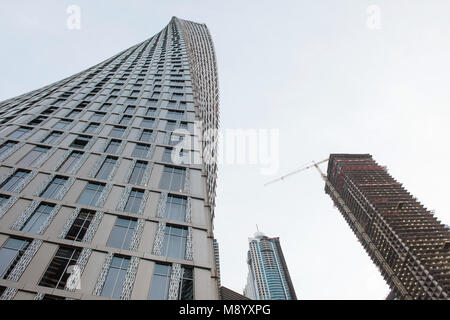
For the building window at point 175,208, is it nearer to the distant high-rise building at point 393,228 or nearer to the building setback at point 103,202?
the building setback at point 103,202

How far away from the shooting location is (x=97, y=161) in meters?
25.2

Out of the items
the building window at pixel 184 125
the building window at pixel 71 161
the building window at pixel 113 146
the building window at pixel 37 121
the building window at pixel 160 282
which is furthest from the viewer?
the building window at pixel 184 125

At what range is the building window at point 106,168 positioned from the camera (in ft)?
78.0

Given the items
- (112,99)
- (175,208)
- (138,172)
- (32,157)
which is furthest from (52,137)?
(175,208)

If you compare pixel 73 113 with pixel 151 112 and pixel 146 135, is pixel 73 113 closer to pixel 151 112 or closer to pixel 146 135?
pixel 151 112

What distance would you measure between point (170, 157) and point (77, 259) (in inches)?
514

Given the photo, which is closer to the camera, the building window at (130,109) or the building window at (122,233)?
the building window at (122,233)

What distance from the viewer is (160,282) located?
16500 millimetres

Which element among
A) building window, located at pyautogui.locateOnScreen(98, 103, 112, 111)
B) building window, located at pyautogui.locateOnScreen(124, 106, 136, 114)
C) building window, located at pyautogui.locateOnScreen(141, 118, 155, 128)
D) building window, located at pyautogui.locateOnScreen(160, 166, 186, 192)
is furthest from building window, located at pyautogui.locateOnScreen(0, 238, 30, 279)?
building window, located at pyautogui.locateOnScreen(98, 103, 112, 111)

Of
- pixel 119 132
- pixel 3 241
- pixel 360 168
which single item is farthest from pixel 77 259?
pixel 360 168

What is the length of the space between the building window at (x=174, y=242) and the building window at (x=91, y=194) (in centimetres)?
639

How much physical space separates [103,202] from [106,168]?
488 cm

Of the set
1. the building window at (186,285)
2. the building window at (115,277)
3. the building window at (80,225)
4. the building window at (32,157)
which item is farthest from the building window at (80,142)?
the building window at (186,285)
